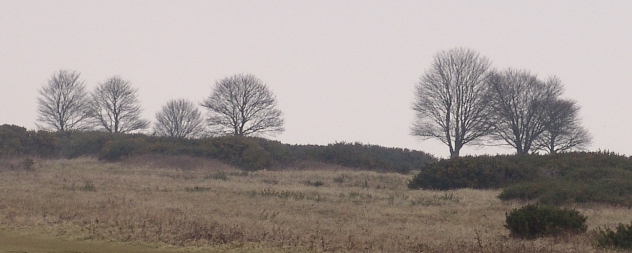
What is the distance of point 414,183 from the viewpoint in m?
28.4

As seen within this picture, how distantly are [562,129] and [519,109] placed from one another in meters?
3.71

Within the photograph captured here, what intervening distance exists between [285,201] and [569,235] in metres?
9.87

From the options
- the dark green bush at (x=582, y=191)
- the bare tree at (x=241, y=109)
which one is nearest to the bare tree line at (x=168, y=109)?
the bare tree at (x=241, y=109)

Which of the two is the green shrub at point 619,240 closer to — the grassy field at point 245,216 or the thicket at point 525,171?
the grassy field at point 245,216

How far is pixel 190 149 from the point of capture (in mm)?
39594

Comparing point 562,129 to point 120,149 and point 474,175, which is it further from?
point 120,149

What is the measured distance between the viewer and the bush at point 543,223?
1401 cm

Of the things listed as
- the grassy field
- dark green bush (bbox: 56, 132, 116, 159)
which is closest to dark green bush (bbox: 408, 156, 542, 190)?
the grassy field

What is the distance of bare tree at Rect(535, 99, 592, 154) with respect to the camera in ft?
151

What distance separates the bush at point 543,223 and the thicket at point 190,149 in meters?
25.6

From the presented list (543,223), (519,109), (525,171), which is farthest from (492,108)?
(543,223)

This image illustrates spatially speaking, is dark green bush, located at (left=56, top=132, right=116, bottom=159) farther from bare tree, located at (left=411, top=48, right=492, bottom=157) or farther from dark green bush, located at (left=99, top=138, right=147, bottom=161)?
bare tree, located at (left=411, top=48, right=492, bottom=157)

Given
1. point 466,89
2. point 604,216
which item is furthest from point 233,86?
Result: point 604,216

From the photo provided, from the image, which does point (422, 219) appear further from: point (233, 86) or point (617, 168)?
point (233, 86)
